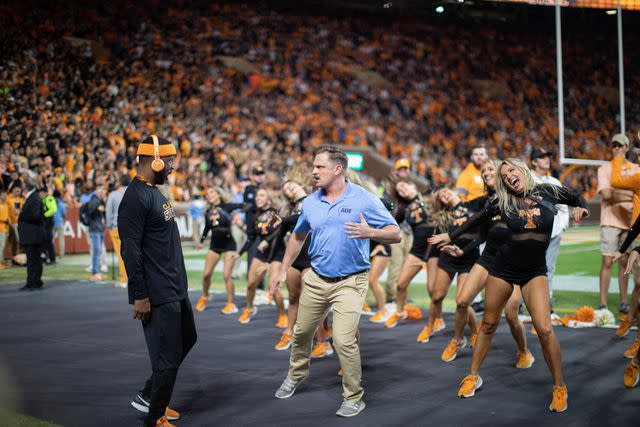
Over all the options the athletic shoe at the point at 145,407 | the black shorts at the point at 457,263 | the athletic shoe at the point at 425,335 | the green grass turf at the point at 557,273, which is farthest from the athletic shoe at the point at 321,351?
the green grass turf at the point at 557,273

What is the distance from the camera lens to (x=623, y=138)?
8.92 m

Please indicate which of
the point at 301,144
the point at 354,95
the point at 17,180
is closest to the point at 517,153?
the point at 354,95

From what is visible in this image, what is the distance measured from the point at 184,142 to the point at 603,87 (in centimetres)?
1416

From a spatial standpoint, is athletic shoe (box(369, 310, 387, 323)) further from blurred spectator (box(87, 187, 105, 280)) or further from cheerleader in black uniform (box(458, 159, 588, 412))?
blurred spectator (box(87, 187, 105, 280))

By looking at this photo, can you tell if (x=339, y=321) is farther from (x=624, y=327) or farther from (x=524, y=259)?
(x=624, y=327)

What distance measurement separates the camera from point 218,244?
1050 centimetres

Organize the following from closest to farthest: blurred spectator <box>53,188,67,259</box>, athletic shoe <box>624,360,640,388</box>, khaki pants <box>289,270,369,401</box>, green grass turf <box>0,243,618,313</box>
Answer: khaki pants <box>289,270,369,401</box> < athletic shoe <box>624,360,640,388</box> < green grass turf <box>0,243,618,313</box> < blurred spectator <box>53,188,67,259</box>

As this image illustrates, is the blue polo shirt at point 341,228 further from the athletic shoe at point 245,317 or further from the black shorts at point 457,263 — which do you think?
the athletic shoe at point 245,317

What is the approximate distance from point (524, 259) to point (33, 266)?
32.1 ft

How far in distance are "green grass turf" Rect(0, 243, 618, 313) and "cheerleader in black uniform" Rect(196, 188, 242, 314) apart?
884mm

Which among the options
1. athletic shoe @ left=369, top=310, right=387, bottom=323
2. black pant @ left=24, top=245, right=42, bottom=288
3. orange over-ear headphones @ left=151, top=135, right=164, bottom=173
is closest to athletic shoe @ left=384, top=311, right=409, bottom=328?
athletic shoe @ left=369, top=310, right=387, bottom=323

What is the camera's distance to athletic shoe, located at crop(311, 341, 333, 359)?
24.6ft

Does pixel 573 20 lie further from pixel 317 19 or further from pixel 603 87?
pixel 317 19

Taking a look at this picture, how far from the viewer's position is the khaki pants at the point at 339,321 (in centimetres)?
541
